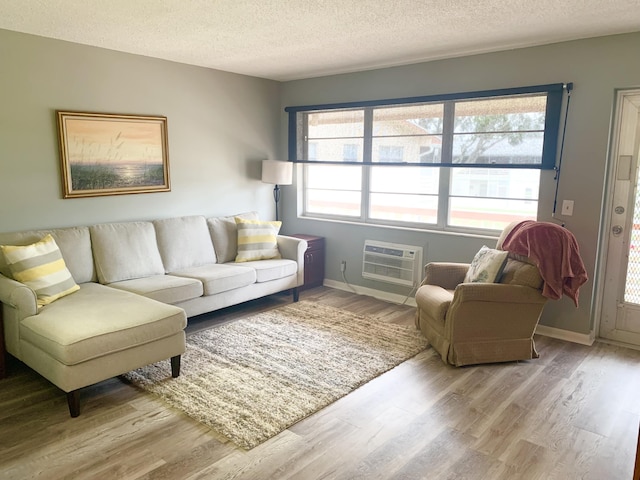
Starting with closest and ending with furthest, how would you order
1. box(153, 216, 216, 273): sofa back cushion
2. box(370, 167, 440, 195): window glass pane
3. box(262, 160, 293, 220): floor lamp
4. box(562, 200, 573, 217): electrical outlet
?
box(562, 200, 573, 217): electrical outlet
box(153, 216, 216, 273): sofa back cushion
box(370, 167, 440, 195): window glass pane
box(262, 160, 293, 220): floor lamp

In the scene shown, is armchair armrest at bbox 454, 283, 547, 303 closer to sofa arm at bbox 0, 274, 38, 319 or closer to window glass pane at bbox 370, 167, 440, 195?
window glass pane at bbox 370, 167, 440, 195

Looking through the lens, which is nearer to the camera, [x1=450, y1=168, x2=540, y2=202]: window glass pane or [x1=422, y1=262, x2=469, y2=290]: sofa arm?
[x1=422, y1=262, x2=469, y2=290]: sofa arm

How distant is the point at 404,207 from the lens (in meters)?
4.92

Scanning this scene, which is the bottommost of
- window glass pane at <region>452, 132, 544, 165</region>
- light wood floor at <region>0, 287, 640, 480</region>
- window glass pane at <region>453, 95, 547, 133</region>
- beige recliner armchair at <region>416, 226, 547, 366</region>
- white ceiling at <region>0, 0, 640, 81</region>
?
light wood floor at <region>0, 287, 640, 480</region>

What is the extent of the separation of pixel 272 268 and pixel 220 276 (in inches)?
23.8

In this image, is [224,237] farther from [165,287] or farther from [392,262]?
[392,262]

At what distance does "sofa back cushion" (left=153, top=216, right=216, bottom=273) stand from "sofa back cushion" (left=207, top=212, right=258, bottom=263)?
6 centimetres

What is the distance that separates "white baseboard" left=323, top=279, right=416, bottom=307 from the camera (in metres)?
4.87

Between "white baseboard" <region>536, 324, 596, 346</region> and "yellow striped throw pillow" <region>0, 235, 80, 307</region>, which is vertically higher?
"yellow striped throw pillow" <region>0, 235, 80, 307</region>

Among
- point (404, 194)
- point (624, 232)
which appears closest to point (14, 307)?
point (404, 194)

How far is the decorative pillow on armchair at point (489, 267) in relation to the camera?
343 cm

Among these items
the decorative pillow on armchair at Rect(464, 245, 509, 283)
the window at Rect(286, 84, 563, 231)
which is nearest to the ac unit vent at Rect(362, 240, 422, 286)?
the window at Rect(286, 84, 563, 231)

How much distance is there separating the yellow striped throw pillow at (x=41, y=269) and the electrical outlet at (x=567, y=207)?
12.5 ft

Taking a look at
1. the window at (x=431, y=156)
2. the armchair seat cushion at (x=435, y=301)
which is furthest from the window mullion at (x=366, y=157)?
the armchair seat cushion at (x=435, y=301)
